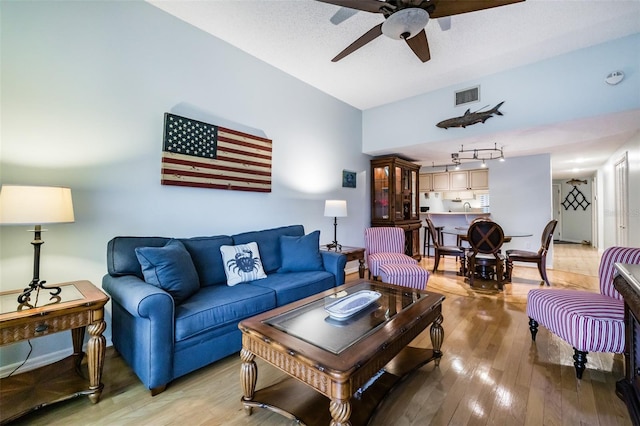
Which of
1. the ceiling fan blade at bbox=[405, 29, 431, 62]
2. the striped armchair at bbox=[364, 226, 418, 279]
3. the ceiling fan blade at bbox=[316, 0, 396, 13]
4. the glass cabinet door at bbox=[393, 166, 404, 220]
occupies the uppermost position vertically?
the ceiling fan blade at bbox=[405, 29, 431, 62]

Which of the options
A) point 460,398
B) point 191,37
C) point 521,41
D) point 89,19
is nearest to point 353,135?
point 521,41

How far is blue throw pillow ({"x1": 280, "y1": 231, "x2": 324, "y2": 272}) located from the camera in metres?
2.92

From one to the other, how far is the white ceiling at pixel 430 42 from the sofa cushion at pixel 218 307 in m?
2.56

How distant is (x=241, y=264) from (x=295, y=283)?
0.54 meters

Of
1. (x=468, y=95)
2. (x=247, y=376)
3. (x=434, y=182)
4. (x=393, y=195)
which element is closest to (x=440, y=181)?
(x=434, y=182)

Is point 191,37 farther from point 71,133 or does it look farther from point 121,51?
point 71,133

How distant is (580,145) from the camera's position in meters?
4.53

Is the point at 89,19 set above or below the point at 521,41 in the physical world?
below

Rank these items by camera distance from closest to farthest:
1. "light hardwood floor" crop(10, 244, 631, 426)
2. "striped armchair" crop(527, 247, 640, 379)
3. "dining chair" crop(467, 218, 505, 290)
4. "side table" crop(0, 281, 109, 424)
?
"side table" crop(0, 281, 109, 424), "light hardwood floor" crop(10, 244, 631, 426), "striped armchair" crop(527, 247, 640, 379), "dining chair" crop(467, 218, 505, 290)

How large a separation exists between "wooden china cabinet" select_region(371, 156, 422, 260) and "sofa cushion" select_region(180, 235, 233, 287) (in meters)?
3.42

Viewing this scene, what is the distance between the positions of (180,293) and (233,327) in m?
0.46

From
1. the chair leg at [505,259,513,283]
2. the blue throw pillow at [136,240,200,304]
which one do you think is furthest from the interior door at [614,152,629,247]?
the blue throw pillow at [136,240,200,304]

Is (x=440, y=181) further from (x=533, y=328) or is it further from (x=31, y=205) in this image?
(x=31, y=205)

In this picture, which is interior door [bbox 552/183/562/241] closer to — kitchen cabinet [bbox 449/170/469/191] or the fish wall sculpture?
kitchen cabinet [bbox 449/170/469/191]
